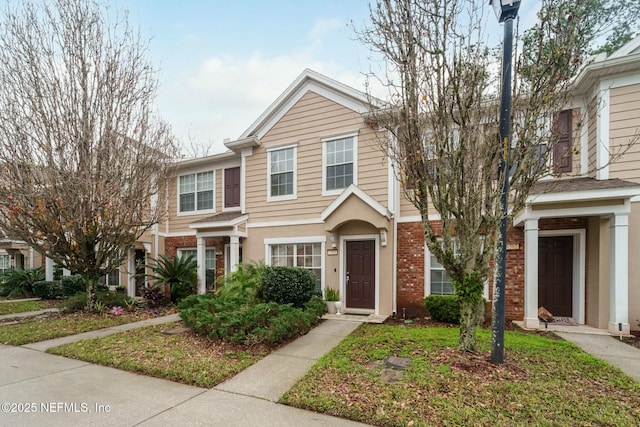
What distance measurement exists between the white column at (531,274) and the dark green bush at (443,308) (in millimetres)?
1540

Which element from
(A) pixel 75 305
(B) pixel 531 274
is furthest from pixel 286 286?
(A) pixel 75 305

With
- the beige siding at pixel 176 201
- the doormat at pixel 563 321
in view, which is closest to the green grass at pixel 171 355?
the beige siding at pixel 176 201

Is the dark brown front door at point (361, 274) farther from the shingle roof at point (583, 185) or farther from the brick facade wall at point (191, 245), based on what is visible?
the brick facade wall at point (191, 245)

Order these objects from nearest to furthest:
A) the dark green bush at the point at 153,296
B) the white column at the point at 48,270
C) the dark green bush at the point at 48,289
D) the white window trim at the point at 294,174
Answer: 1. the white window trim at the point at 294,174
2. the dark green bush at the point at 153,296
3. the dark green bush at the point at 48,289
4. the white column at the point at 48,270

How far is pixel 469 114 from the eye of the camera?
4.73 metres

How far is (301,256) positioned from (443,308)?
14.7 feet

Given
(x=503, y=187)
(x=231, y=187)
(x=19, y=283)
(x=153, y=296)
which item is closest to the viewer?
(x=503, y=187)

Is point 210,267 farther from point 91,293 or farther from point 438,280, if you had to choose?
point 438,280

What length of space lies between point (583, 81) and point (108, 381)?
37.1 ft

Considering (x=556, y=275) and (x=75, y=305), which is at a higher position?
(x=556, y=275)

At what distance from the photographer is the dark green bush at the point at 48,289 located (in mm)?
13523

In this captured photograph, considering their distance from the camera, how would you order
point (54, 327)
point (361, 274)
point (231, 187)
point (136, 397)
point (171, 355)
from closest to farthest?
point (136, 397) → point (171, 355) → point (54, 327) → point (361, 274) → point (231, 187)

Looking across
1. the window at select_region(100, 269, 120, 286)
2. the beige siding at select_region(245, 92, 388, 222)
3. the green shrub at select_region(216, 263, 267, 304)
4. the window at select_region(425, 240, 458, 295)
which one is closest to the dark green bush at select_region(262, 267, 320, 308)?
the green shrub at select_region(216, 263, 267, 304)

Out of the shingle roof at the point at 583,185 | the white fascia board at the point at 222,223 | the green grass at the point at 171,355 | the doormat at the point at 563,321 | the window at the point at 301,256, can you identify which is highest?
the shingle roof at the point at 583,185
